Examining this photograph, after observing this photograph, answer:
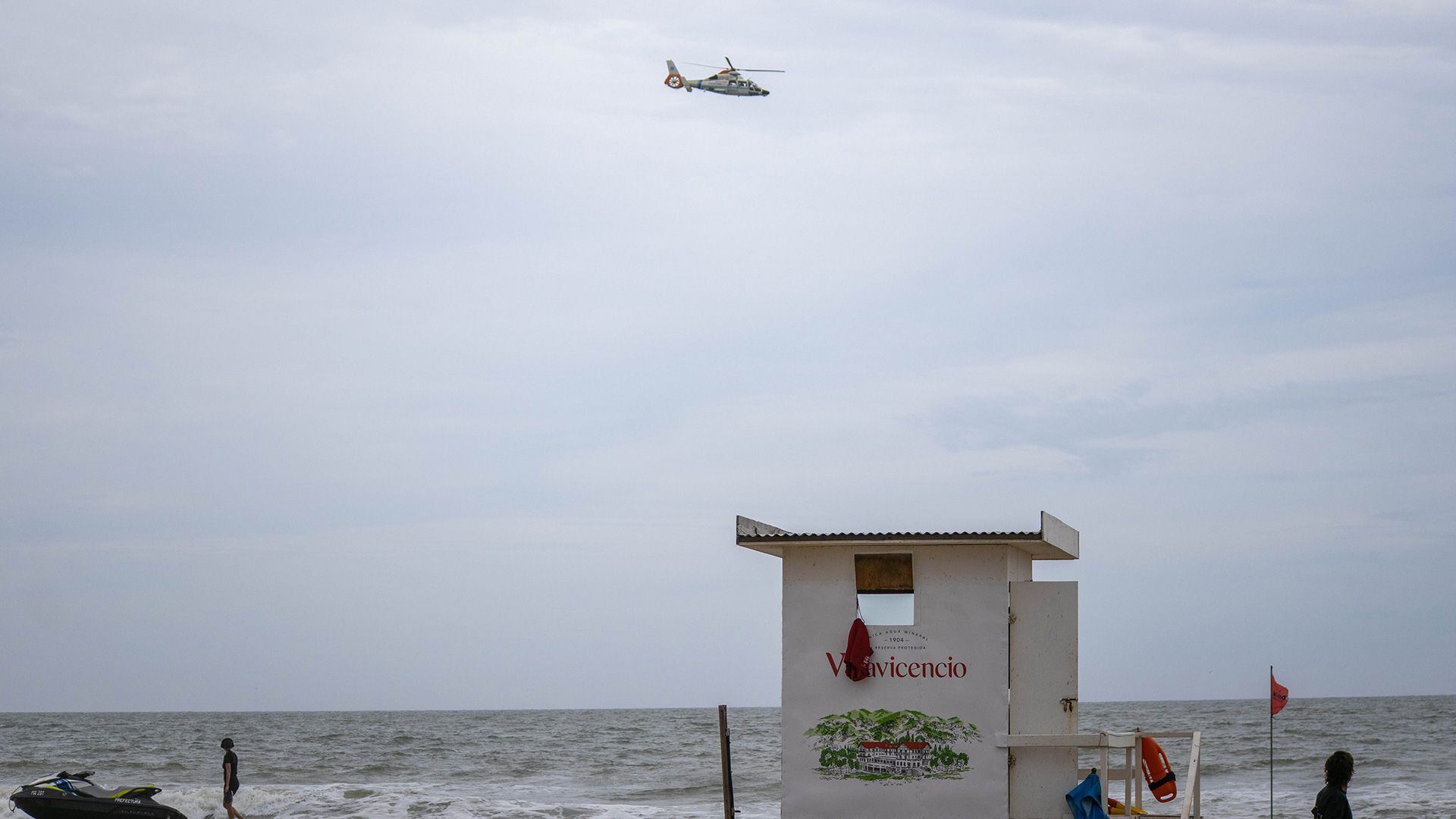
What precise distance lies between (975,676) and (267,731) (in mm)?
58370

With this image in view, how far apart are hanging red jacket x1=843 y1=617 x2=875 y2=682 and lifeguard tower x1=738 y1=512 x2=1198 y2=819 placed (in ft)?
0.20

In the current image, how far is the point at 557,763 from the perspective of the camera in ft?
139

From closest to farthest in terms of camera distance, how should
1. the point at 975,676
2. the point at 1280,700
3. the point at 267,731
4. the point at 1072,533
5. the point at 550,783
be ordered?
the point at 975,676
the point at 1072,533
the point at 1280,700
the point at 550,783
the point at 267,731

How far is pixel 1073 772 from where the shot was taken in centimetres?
1156

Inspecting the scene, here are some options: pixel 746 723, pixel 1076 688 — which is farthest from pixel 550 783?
pixel 746 723

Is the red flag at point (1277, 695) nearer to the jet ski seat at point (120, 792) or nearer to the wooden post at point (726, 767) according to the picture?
the wooden post at point (726, 767)

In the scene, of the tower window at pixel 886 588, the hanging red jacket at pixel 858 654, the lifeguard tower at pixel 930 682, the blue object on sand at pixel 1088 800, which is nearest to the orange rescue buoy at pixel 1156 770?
the lifeguard tower at pixel 930 682

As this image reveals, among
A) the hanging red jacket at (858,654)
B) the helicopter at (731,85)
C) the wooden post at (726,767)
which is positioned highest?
the helicopter at (731,85)

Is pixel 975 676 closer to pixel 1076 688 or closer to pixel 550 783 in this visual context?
pixel 1076 688

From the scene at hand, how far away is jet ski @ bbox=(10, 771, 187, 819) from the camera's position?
1914cm

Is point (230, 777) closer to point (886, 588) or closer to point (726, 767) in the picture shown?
point (726, 767)

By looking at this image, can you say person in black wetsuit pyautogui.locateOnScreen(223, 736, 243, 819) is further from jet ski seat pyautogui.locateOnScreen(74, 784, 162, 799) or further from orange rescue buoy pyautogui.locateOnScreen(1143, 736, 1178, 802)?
orange rescue buoy pyautogui.locateOnScreen(1143, 736, 1178, 802)

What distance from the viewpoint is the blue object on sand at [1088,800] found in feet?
36.9

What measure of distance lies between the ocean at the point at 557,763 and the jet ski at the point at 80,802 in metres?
6.72
